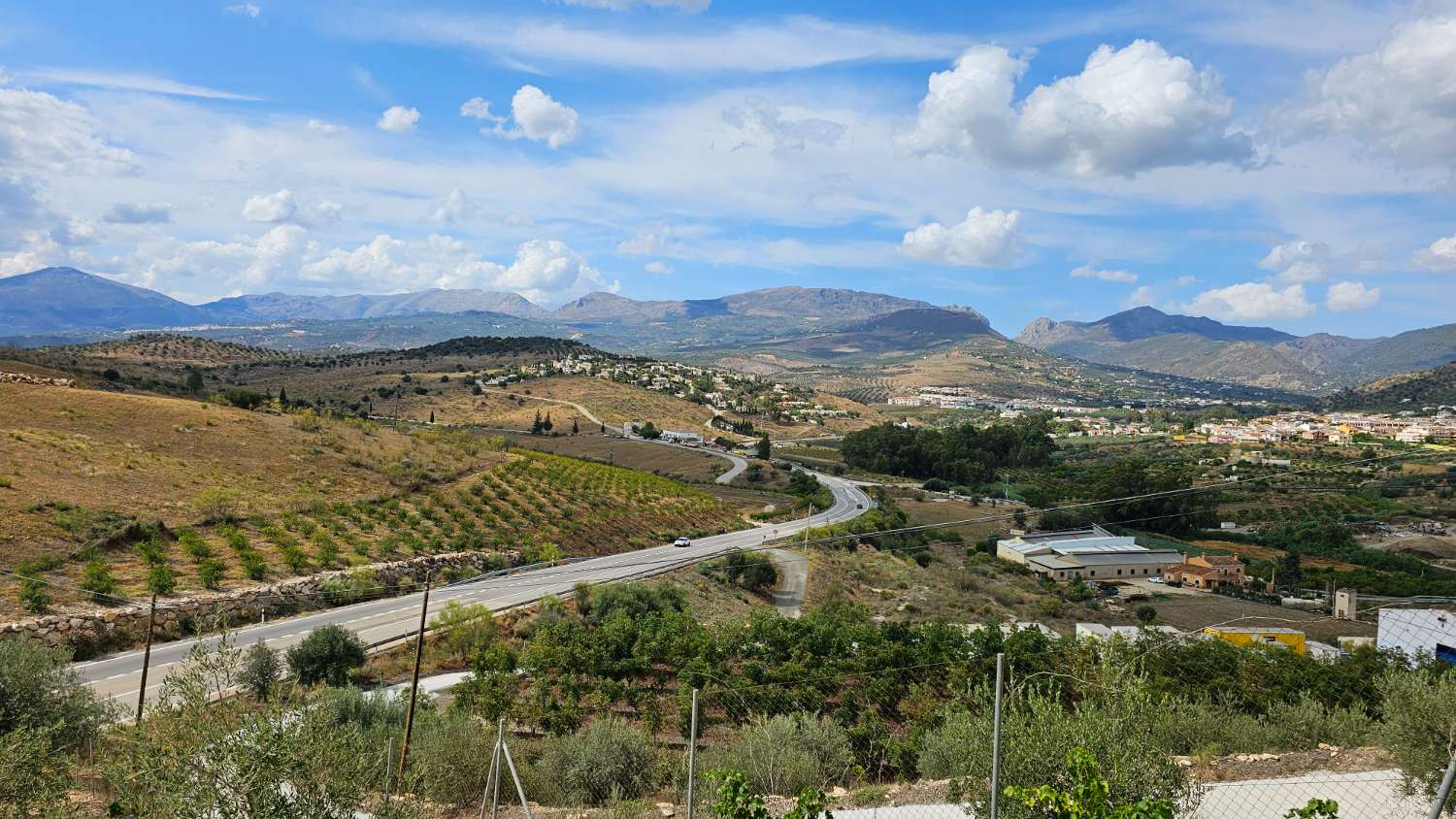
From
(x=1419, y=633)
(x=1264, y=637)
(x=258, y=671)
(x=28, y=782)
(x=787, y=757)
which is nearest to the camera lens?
(x=28, y=782)

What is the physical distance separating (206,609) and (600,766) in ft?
52.0

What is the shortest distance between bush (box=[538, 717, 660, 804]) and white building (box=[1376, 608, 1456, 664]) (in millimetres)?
25529

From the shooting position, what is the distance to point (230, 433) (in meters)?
36.6

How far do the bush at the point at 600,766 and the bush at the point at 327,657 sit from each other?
8.80 meters

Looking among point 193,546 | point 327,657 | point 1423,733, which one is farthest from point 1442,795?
point 193,546

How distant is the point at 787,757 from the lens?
11203 mm

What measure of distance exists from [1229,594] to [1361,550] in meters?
16.5

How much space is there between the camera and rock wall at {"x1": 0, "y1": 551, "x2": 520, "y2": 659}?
60.4 ft

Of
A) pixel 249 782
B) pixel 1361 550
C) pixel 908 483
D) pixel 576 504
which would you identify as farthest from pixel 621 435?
pixel 249 782

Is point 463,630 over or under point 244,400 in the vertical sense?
under

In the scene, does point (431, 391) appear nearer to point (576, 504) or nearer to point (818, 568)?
point (576, 504)

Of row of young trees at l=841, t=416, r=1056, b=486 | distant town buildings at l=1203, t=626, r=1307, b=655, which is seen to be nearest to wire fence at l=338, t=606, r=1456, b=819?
distant town buildings at l=1203, t=626, r=1307, b=655

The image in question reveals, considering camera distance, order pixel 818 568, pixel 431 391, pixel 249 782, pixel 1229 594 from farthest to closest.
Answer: pixel 431 391 < pixel 1229 594 < pixel 818 568 < pixel 249 782

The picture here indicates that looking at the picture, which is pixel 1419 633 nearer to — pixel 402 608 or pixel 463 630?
pixel 463 630
